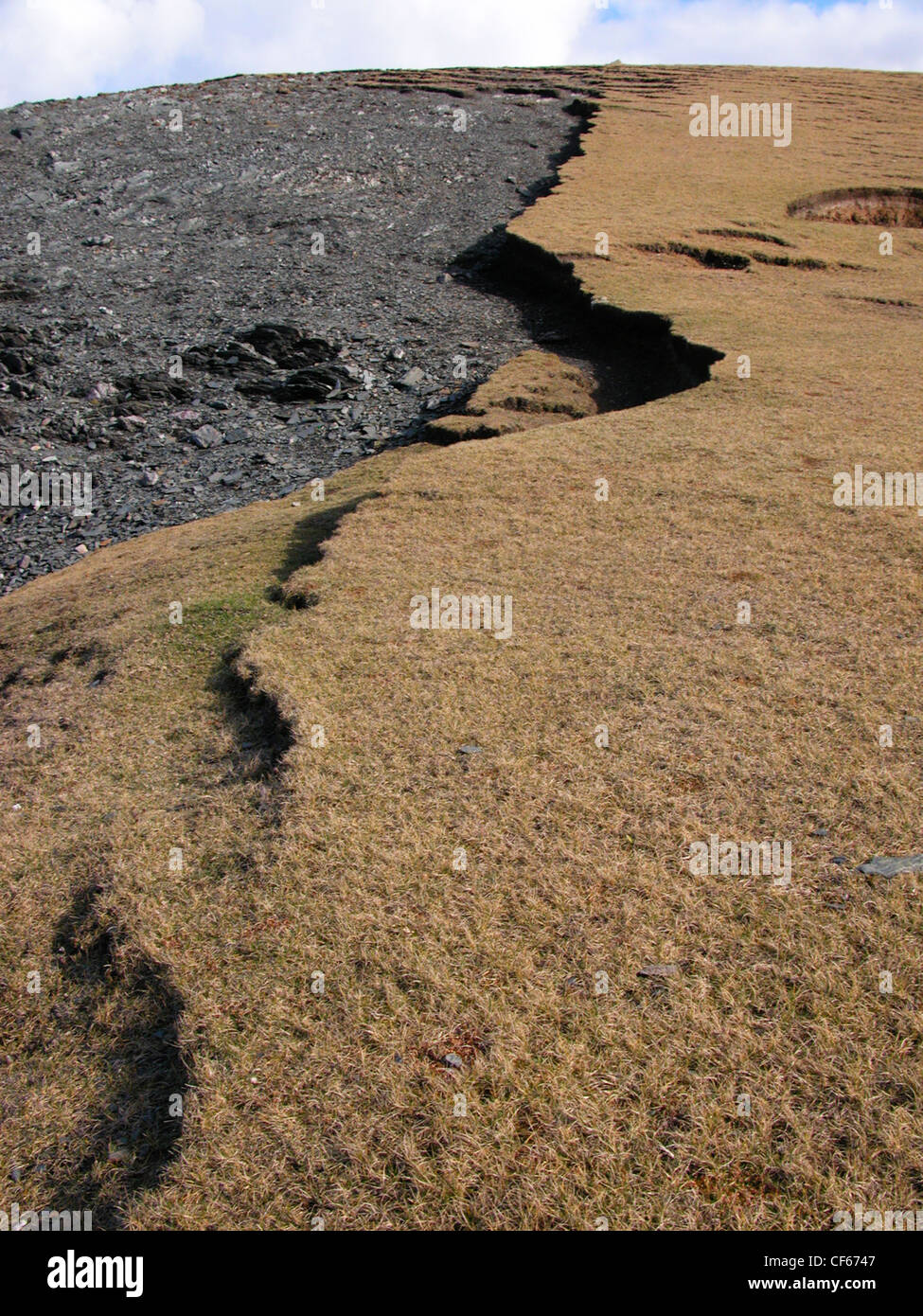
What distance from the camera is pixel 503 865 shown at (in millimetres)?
3926

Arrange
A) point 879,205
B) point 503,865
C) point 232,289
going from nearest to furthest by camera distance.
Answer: point 503,865, point 232,289, point 879,205

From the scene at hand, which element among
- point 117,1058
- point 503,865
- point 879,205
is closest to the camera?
point 117,1058

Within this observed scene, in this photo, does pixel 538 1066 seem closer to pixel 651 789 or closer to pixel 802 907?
pixel 802 907

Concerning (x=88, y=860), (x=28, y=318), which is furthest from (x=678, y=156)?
(x=88, y=860)

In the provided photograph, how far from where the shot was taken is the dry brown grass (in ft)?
9.37

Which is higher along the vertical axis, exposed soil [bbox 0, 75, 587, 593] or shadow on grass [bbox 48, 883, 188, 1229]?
exposed soil [bbox 0, 75, 587, 593]

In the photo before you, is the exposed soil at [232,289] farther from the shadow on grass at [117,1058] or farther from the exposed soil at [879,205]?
the exposed soil at [879,205]

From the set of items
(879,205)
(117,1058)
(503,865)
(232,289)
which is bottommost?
(117,1058)

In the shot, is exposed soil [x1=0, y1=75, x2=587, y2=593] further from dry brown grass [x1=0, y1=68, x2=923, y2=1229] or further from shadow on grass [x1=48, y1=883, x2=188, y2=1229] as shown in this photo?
shadow on grass [x1=48, y1=883, x2=188, y2=1229]

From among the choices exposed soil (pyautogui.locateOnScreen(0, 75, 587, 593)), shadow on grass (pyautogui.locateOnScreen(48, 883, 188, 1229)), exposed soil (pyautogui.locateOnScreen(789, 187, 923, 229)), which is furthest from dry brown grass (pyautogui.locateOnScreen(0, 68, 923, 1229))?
exposed soil (pyautogui.locateOnScreen(789, 187, 923, 229))

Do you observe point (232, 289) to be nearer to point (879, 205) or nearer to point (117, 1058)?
point (879, 205)

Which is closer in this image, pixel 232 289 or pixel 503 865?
pixel 503 865

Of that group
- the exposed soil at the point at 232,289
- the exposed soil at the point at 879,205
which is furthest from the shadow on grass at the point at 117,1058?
the exposed soil at the point at 879,205

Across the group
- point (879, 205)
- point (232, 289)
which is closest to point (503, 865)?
point (232, 289)
